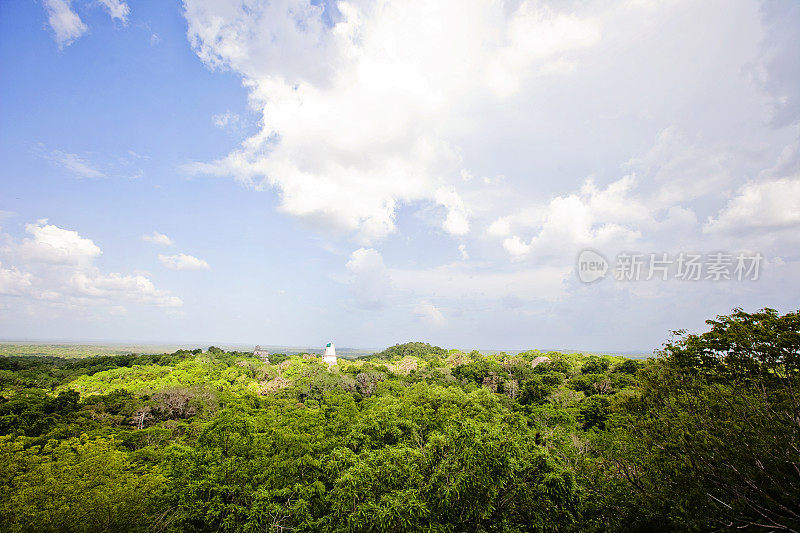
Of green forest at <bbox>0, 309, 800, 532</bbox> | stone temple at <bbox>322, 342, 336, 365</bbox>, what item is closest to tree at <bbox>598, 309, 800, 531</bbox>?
green forest at <bbox>0, 309, 800, 532</bbox>

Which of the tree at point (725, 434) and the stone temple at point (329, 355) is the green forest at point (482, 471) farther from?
the stone temple at point (329, 355)

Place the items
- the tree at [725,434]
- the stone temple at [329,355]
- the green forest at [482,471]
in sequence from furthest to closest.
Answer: the stone temple at [329,355], the green forest at [482,471], the tree at [725,434]

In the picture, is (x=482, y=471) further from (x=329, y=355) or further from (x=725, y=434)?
(x=329, y=355)

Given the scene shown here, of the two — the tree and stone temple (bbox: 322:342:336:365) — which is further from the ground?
the tree

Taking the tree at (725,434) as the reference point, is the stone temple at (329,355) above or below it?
below

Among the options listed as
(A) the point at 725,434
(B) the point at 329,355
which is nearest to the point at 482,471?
(A) the point at 725,434

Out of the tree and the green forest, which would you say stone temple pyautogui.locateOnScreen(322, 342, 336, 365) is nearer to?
the green forest

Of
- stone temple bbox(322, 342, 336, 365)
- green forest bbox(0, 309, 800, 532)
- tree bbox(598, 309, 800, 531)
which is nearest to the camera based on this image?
tree bbox(598, 309, 800, 531)

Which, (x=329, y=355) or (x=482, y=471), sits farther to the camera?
(x=329, y=355)

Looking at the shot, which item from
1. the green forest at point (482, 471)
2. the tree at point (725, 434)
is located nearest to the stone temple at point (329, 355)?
the green forest at point (482, 471)

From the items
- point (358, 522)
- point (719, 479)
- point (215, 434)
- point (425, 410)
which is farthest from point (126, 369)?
point (719, 479)

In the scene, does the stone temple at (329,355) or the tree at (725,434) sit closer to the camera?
the tree at (725,434)

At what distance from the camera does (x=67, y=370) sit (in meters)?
59.6

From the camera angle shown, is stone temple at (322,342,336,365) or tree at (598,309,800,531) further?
stone temple at (322,342,336,365)
